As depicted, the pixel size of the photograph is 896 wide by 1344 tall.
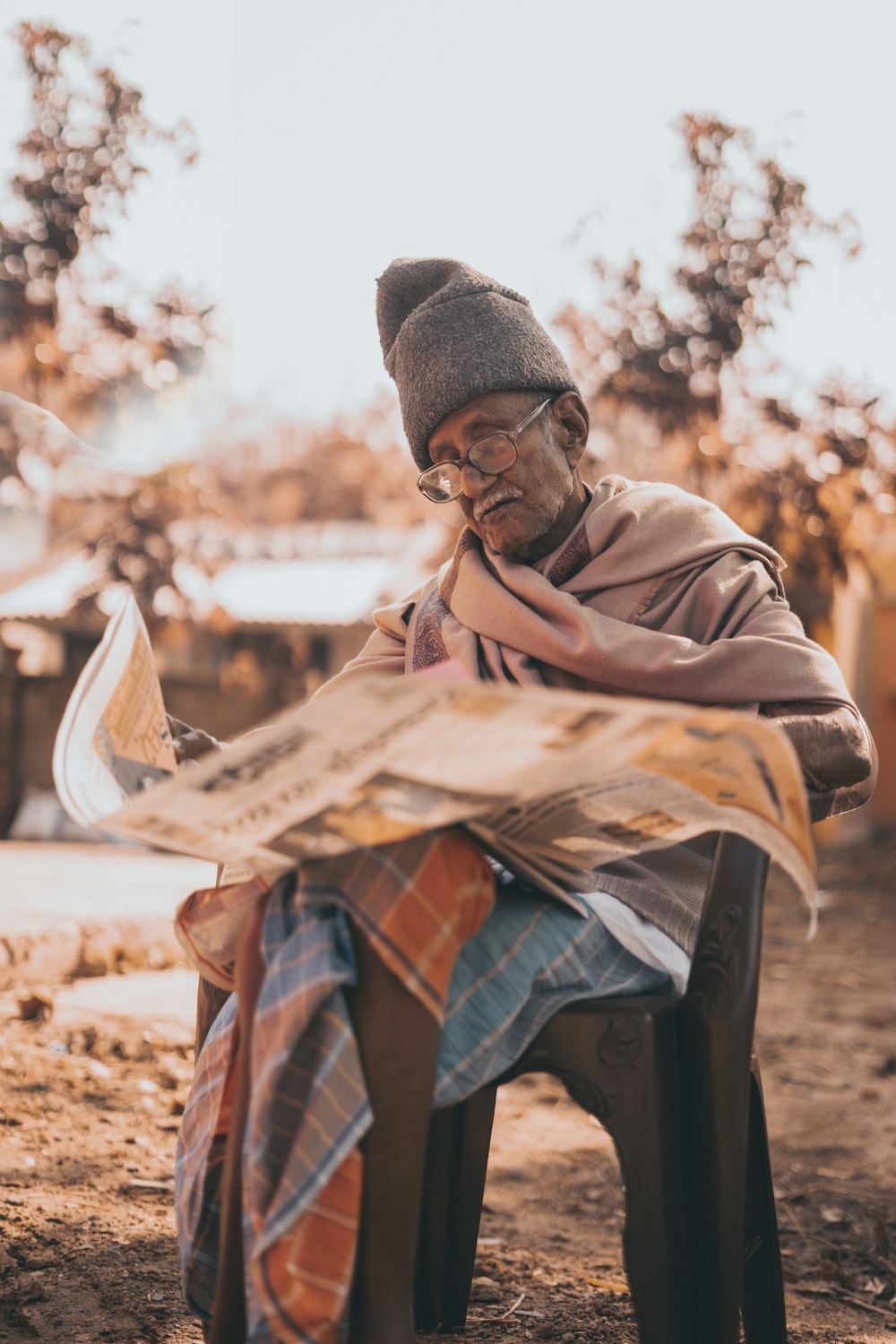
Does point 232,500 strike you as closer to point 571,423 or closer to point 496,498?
point 571,423

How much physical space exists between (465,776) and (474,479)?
41.3 inches

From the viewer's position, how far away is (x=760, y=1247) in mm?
1976

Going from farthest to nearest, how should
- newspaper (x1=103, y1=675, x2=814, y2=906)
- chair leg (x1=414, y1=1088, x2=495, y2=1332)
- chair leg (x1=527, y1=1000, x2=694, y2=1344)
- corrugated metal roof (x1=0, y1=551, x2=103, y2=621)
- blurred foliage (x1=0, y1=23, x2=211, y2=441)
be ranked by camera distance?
1. corrugated metal roof (x1=0, y1=551, x2=103, y2=621)
2. blurred foliage (x1=0, y1=23, x2=211, y2=441)
3. chair leg (x1=414, y1=1088, x2=495, y2=1332)
4. chair leg (x1=527, y1=1000, x2=694, y2=1344)
5. newspaper (x1=103, y1=675, x2=814, y2=906)

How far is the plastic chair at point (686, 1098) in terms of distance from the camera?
1706mm

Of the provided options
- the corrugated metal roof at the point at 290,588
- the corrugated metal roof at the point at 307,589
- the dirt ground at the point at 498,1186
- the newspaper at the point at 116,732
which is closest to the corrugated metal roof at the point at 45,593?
the corrugated metal roof at the point at 290,588

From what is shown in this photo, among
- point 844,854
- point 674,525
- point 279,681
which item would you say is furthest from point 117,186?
point 844,854

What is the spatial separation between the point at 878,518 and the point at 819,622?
329 centimetres

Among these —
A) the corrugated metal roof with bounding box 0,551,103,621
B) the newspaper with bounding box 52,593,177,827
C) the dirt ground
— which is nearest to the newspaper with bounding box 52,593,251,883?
the newspaper with bounding box 52,593,177,827

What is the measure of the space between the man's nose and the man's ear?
194 mm

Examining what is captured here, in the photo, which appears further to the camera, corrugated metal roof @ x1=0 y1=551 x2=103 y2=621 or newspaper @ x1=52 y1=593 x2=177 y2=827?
corrugated metal roof @ x1=0 y1=551 x2=103 y2=621

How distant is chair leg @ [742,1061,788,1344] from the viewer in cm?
195

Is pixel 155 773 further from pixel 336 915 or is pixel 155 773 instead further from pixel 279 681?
pixel 279 681

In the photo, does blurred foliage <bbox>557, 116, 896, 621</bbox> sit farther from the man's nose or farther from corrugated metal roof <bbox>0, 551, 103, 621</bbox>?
corrugated metal roof <bbox>0, 551, 103, 621</bbox>

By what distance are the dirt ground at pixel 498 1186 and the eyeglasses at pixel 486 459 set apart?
5.05ft
